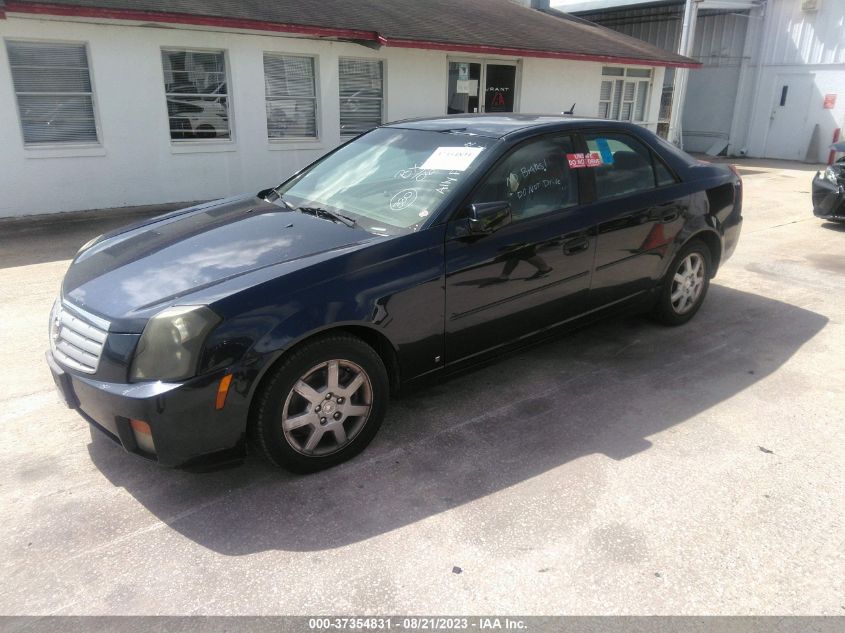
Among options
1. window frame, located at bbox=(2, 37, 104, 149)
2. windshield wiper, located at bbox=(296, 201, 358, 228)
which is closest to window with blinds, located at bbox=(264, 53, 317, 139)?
window frame, located at bbox=(2, 37, 104, 149)

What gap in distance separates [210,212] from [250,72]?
7.32 metres

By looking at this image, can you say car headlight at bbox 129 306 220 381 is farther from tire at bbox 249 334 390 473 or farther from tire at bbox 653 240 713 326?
tire at bbox 653 240 713 326

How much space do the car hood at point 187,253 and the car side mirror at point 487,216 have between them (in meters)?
0.54

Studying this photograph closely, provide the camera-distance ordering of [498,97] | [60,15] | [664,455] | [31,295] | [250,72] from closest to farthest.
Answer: [664,455] < [31,295] < [60,15] < [250,72] < [498,97]

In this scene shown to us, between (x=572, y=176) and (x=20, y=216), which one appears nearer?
(x=572, y=176)

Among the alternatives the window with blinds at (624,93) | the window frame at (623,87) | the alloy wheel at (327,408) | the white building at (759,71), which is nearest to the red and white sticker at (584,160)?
the alloy wheel at (327,408)

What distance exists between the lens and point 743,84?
63.5 ft

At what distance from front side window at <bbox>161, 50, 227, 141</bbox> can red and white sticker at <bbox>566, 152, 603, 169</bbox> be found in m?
7.92

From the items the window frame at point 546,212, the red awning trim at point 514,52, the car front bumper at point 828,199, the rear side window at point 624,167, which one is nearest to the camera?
the window frame at point 546,212

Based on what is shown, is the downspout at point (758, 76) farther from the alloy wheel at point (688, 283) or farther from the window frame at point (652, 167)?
the window frame at point (652, 167)

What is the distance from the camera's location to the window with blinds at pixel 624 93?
16453 millimetres

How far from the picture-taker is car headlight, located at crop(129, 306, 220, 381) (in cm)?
263

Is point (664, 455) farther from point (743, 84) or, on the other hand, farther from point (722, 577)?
point (743, 84)

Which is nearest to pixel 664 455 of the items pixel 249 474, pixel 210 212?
pixel 249 474
